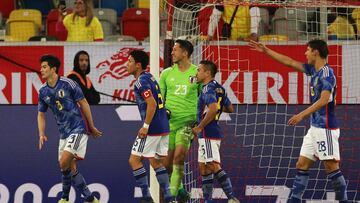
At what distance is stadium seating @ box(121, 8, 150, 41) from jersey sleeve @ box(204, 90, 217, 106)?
183 inches

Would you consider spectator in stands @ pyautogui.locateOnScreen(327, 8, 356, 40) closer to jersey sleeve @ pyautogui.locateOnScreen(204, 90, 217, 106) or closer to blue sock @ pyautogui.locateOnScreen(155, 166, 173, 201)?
jersey sleeve @ pyautogui.locateOnScreen(204, 90, 217, 106)

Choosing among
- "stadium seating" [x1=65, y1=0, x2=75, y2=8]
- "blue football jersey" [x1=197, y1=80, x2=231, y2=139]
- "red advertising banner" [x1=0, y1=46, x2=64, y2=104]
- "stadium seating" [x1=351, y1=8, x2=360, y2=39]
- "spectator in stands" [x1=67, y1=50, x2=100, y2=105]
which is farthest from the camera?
"stadium seating" [x1=65, y1=0, x2=75, y2=8]

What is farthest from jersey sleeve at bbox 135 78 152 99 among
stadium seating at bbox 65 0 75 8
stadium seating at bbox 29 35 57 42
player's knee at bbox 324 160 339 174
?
stadium seating at bbox 65 0 75 8

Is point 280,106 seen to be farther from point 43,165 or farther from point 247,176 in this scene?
point 43,165

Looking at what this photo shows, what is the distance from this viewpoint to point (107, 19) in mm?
19031

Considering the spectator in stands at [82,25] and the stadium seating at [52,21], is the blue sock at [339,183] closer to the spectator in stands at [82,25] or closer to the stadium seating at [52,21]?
the spectator in stands at [82,25]

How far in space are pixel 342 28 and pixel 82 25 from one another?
410 cm

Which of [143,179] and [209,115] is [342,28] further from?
[143,179]

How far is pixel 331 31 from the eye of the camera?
16.9m

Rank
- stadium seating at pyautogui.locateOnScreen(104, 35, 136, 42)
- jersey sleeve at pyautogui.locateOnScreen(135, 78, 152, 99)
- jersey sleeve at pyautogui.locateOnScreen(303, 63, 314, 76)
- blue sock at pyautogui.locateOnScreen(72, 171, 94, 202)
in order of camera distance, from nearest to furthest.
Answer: jersey sleeve at pyautogui.locateOnScreen(303, 63, 314, 76) < jersey sleeve at pyautogui.locateOnScreen(135, 78, 152, 99) < blue sock at pyautogui.locateOnScreen(72, 171, 94, 202) < stadium seating at pyautogui.locateOnScreen(104, 35, 136, 42)

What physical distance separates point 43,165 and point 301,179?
4.35 meters

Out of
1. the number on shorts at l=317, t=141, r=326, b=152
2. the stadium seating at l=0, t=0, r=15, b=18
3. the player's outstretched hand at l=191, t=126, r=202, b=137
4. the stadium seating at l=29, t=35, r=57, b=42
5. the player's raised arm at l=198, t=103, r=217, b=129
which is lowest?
the number on shorts at l=317, t=141, r=326, b=152

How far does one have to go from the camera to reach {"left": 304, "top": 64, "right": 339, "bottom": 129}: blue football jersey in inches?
523

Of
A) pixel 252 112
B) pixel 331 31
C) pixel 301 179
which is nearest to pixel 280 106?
pixel 252 112
